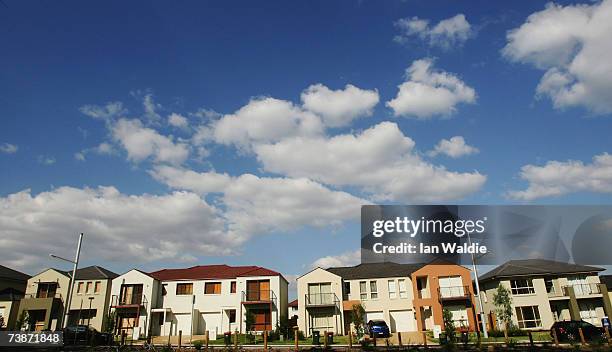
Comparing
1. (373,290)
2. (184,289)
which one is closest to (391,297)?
(373,290)

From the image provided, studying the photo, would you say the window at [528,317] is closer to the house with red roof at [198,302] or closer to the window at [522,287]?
the window at [522,287]

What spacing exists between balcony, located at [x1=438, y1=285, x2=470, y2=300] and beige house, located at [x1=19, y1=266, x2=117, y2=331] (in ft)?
118

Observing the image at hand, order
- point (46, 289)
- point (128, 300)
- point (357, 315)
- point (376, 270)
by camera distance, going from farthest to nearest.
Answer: point (376, 270) → point (46, 289) → point (128, 300) → point (357, 315)

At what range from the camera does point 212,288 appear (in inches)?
1831

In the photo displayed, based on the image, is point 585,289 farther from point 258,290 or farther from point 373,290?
point 258,290

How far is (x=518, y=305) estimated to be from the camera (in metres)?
43.3

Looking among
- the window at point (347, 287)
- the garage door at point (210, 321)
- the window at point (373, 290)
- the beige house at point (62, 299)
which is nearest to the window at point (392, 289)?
the window at point (373, 290)

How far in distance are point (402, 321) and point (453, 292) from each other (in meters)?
6.29

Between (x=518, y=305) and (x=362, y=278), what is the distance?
16.2 m

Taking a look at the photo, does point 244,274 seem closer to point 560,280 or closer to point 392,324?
point 392,324

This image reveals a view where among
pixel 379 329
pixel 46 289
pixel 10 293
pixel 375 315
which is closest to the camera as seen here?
pixel 379 329

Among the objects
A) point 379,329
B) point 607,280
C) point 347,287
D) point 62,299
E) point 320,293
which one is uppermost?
point 607,280

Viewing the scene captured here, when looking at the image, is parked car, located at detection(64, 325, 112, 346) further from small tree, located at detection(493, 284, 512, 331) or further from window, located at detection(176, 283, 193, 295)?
small tree, located at detection(493, 284, 512, 331)

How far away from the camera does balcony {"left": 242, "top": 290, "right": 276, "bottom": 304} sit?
44500 millimetres
